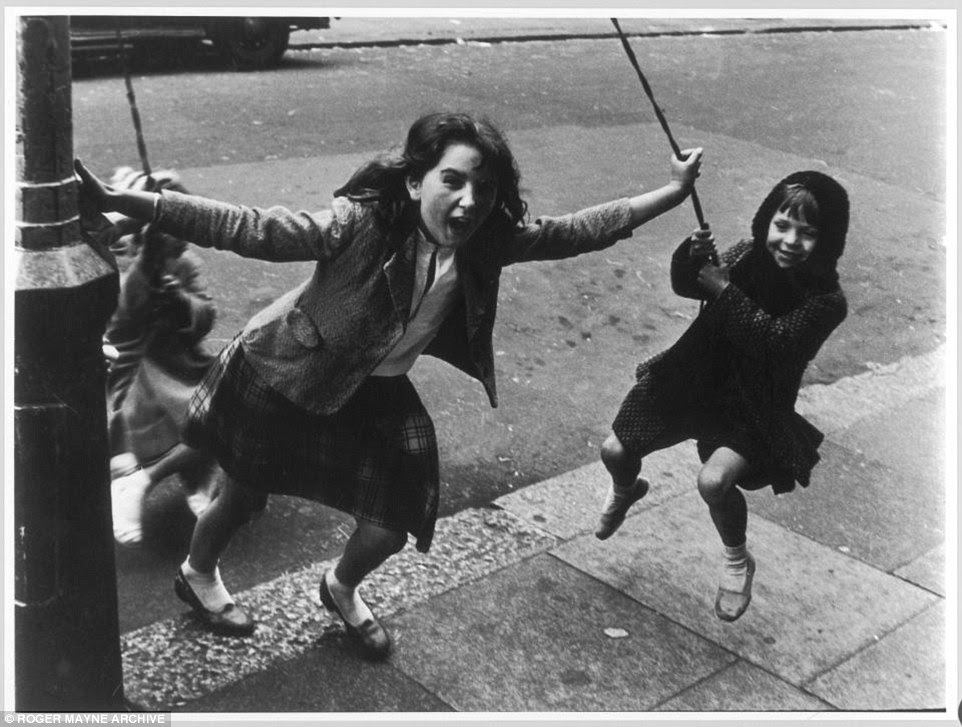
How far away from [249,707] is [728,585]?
1.37 m

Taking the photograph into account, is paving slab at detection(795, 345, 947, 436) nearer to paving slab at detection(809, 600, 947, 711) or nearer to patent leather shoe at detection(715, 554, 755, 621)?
paving slab at detection(809, 600, 947, 711)

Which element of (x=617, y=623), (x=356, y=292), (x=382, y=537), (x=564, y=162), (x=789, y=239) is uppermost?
(x=789, y=239)

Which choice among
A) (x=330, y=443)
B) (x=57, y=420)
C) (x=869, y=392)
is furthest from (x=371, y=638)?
(x=869, y=392)

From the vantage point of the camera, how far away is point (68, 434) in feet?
10.3

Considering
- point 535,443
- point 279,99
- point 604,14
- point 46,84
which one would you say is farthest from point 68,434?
point 279,99

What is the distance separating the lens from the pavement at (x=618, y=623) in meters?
3.81

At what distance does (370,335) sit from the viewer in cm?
349

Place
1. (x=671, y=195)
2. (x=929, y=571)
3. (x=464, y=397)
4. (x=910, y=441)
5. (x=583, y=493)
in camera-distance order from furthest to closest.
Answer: (x=464, y=397) < (x=910, y=441) < (x=583, y=493) < (x=929, y=571) < (x=671, y=195)

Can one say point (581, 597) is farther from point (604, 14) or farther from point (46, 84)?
point (46, 84)

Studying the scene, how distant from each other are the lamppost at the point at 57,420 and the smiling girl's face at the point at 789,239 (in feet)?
5.25

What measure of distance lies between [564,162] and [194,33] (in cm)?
195

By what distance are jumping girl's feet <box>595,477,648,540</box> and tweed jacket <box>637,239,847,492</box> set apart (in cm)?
20

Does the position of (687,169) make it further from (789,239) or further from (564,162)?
(564,162)

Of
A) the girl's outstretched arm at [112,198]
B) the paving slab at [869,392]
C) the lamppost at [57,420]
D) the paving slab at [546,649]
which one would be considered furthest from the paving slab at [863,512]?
the girl's outstretched arm at [112,198]
